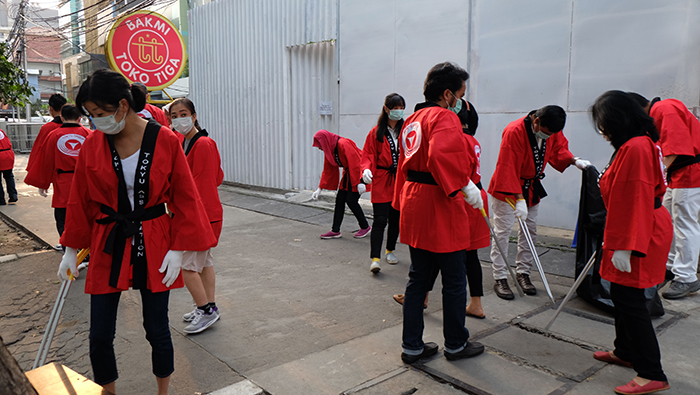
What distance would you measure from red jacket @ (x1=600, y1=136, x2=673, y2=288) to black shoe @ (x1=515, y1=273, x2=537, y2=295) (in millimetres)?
1736

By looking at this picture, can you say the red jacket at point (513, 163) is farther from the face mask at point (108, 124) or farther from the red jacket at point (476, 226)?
the face mask at point (108, 124)

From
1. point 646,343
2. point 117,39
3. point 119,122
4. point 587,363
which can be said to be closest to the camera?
point 119,122

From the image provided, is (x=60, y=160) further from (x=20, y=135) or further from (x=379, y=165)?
(x=20, y=135)

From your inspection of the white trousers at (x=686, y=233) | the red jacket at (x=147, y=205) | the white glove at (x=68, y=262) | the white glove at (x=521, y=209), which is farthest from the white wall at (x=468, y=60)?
the white glove at (x=68, y=262)

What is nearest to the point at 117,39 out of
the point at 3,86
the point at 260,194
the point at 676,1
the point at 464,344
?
the point at 3,86

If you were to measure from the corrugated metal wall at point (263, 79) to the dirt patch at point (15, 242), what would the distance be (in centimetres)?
470

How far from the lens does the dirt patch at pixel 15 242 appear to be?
681 centimetres

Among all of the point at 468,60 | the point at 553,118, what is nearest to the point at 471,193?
the point at 553,118

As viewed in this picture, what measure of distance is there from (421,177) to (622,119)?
1173 millimetres

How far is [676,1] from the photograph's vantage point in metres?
5.67

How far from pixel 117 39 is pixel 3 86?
159 cm

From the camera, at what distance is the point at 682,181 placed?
177 inches

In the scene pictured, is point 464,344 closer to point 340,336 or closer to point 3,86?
point 340,336

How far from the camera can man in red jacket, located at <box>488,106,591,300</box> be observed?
14.1 feet
